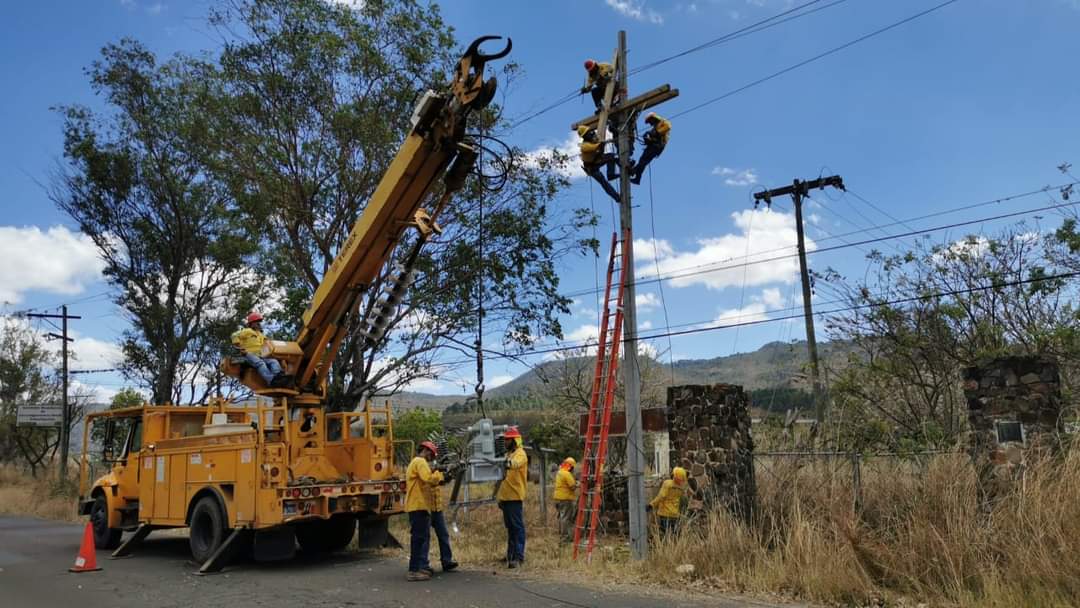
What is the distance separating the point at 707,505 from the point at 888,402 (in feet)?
28.8

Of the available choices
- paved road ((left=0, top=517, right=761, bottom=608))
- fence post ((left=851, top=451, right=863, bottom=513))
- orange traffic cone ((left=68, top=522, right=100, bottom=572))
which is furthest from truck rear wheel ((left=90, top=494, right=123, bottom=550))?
fence post ((left=851, top=451, right=863, bottom=513))

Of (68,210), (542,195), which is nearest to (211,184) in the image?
(68,210)

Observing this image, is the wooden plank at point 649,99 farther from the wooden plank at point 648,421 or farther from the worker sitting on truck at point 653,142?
the wooden plank at point 648,421

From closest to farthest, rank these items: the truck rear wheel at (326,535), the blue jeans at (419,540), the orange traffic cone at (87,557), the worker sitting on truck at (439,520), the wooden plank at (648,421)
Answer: the blue jeans at (419,540) < the worker sitting on truck at (439,520) < the orange traffic cone at (87,557) < the wooden plank at (648,421) < the truck rear wheel at (326,535)

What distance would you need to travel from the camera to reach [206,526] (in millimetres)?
12000

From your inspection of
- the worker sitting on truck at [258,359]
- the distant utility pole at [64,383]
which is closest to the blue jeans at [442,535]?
the worker sitting on truck at [258,359]

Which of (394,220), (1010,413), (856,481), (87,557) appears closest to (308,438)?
(87,557)

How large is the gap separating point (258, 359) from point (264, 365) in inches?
5.0

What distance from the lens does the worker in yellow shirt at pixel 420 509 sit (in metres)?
10.2

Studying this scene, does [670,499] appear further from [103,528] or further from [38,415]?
[38,415]

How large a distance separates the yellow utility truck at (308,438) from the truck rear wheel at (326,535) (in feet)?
0.05

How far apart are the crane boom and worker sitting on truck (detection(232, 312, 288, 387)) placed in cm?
13

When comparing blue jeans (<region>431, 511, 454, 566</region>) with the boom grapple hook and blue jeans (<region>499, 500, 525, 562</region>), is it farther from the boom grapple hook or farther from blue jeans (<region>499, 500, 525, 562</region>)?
the boom grapple hook

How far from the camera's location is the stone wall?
1180 centimetres
